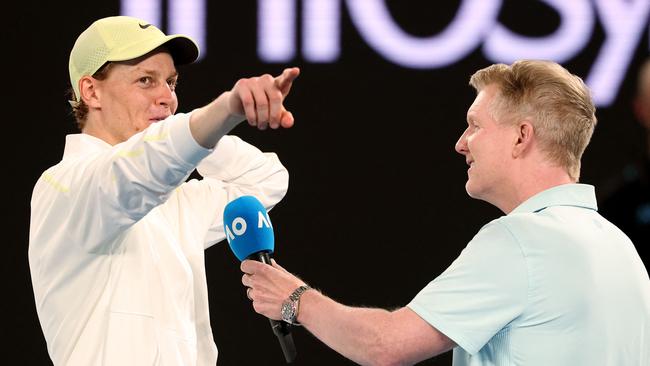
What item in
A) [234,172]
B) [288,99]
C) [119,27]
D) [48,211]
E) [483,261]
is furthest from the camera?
[288,99]

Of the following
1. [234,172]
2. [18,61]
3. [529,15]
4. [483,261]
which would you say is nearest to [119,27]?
[234,172]

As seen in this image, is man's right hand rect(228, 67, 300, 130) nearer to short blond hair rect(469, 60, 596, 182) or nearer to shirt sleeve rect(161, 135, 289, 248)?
short blond hair rect(469, 60, 596, 182)

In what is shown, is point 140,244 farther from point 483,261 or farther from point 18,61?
point 18,61

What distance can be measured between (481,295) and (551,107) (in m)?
0.43

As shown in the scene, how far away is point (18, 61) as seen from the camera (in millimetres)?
4055

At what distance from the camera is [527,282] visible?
7.11 feet

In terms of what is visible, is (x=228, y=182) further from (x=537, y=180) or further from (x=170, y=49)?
(x=537, y=180)

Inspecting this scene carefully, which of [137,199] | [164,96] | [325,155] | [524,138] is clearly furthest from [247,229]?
[325,155]

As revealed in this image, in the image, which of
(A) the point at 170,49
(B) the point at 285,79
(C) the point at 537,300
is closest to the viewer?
(B) the point at 285,79

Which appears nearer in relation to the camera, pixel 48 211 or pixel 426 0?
pixel 48 211

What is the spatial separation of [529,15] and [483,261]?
2.10 metres

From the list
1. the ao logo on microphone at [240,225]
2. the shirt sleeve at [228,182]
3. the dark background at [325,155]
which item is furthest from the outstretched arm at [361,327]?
the dark background at [325,155]

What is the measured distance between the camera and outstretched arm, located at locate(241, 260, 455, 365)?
220 cm

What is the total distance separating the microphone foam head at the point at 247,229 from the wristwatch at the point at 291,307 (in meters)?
0.16
